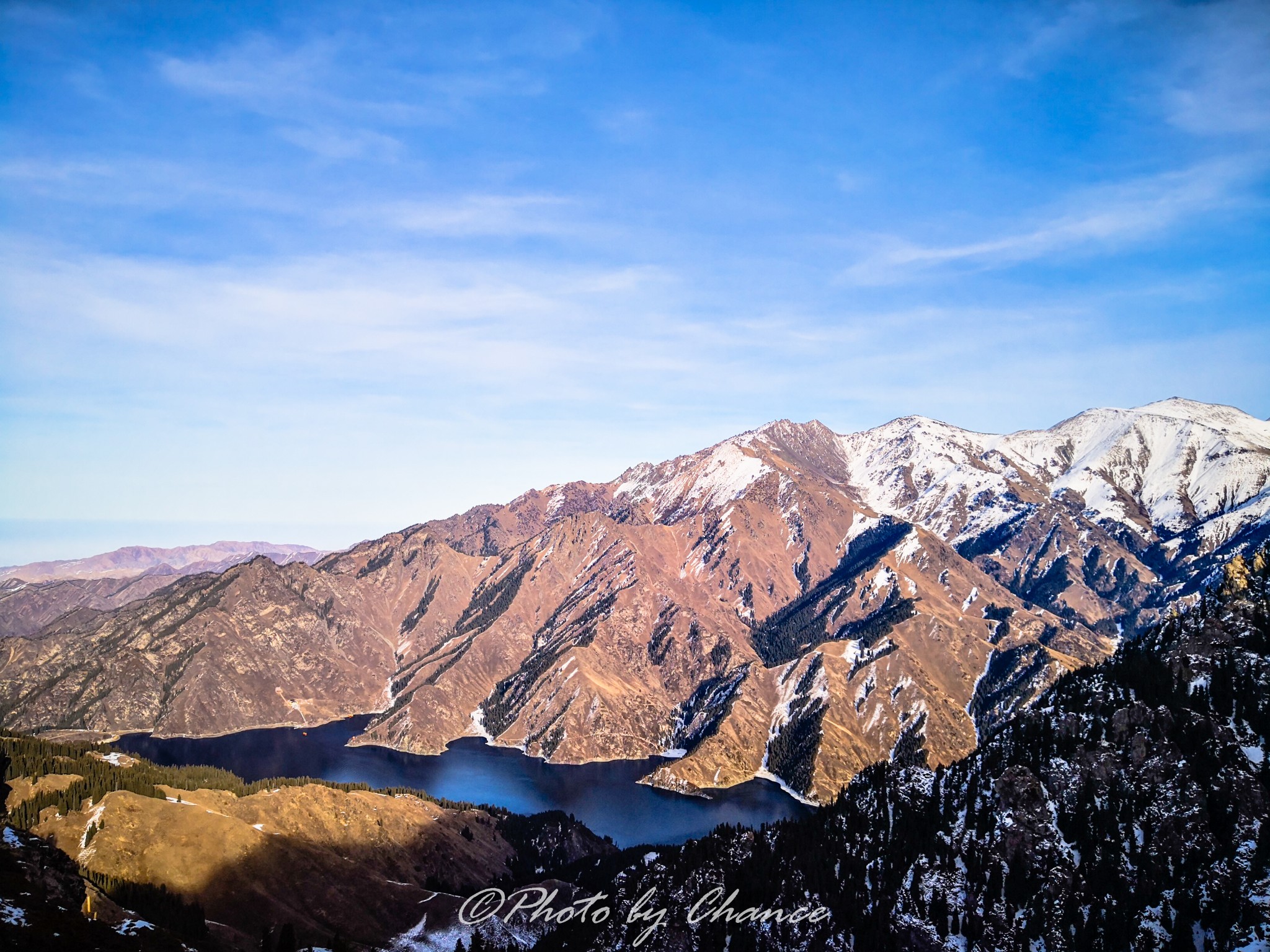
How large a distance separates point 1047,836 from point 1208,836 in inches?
1015

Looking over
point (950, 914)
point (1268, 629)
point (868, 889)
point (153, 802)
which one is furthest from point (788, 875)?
point (153, 802)

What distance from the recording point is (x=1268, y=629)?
611 ft

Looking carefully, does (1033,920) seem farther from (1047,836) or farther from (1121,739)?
(1121,739)

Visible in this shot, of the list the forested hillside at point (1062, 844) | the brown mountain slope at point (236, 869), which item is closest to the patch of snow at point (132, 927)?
the brown mountain slope at point (236, 869)
